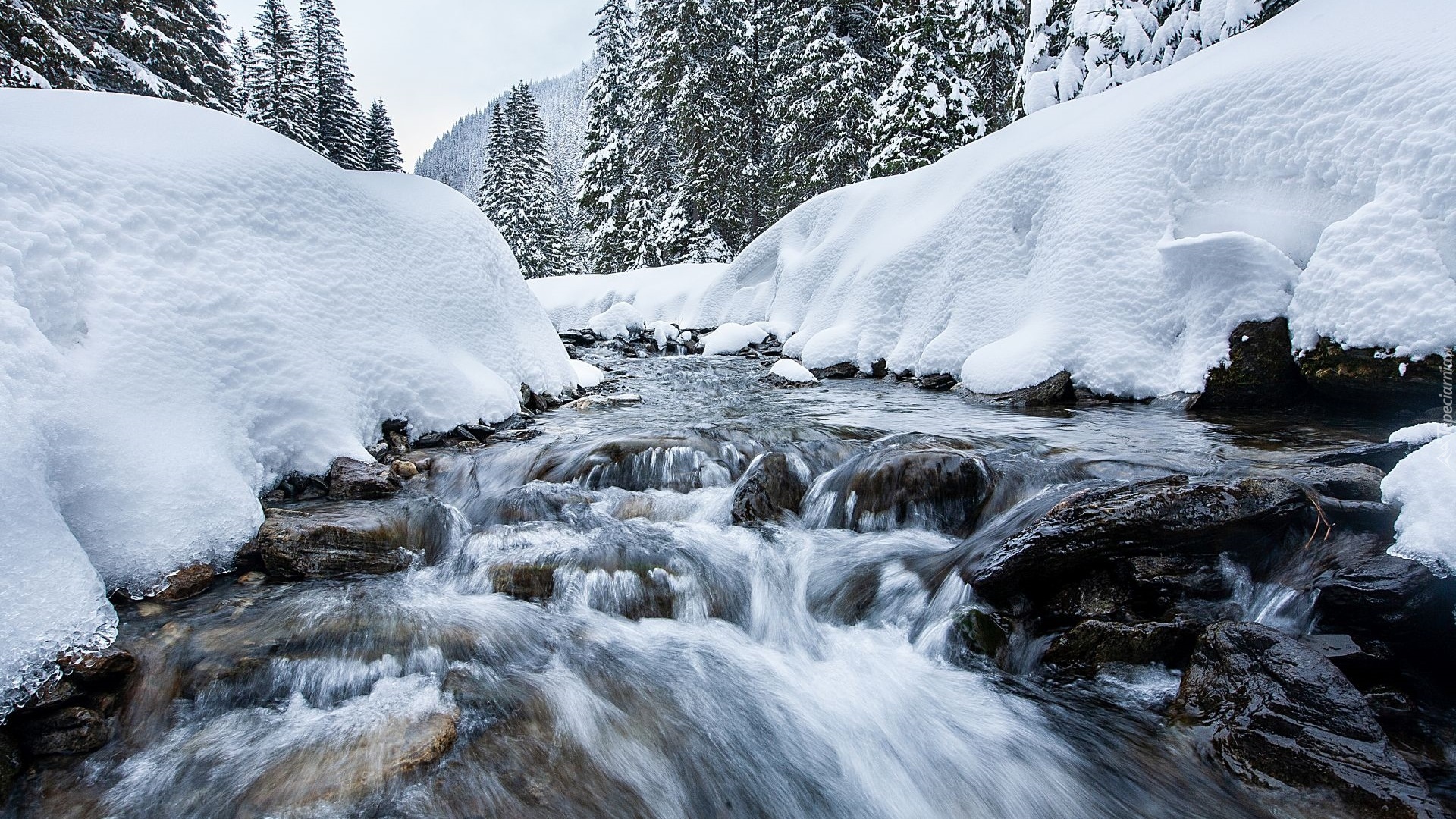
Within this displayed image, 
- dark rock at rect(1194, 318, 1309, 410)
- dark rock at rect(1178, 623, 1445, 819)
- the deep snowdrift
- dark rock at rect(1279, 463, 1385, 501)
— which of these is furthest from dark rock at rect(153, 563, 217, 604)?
dark rock at rect(1194, 318, 1309, 410)

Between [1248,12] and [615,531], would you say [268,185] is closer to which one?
[615,531]

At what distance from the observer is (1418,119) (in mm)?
5129

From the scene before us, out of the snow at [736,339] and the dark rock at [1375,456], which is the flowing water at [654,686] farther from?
the snow at [736,339]

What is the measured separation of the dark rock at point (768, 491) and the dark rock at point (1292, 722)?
2613 millimetres

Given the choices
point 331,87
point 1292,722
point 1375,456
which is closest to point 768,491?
point 1292,722

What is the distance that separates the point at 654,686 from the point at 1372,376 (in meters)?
5.86

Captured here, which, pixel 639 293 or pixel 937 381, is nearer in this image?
pixel 937 381

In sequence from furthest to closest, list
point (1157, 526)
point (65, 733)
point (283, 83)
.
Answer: point (283, 83), point (1157, 526), point (65, 733)

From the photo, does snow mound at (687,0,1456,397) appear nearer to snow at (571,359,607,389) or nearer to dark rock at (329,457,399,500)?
snow at (571,359,607,389)

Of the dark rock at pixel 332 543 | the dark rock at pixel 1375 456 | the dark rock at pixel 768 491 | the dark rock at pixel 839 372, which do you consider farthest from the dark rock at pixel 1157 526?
the dark rock at pixel 839 372

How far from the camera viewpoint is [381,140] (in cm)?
3070

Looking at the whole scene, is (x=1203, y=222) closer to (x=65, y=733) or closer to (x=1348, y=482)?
(x=1348, y=482)

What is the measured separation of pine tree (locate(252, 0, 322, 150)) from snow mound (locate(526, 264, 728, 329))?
11773 mm

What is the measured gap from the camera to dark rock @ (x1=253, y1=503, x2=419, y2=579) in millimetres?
3400
